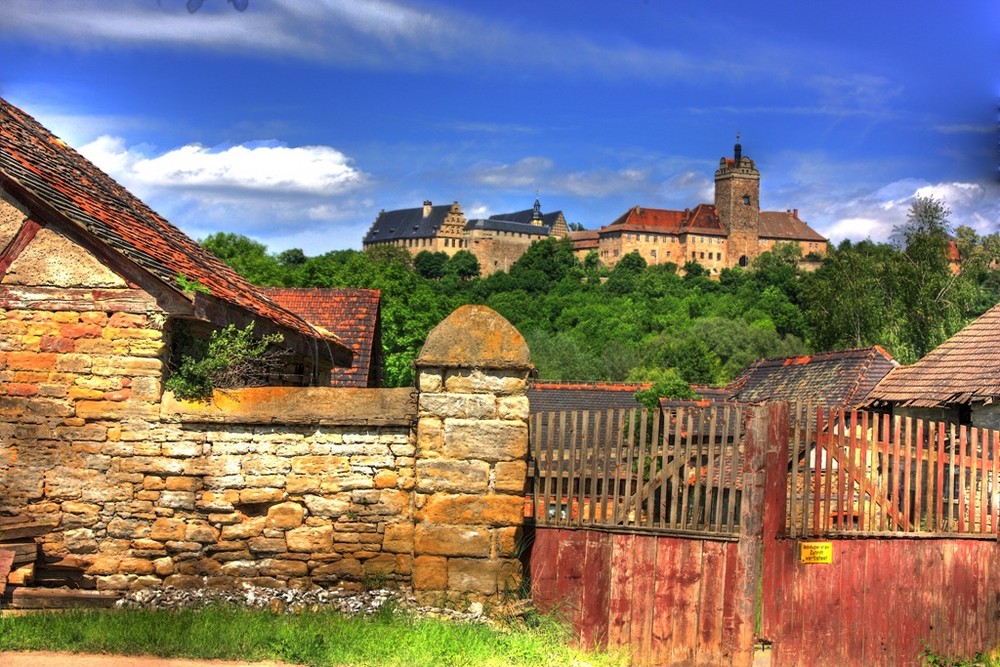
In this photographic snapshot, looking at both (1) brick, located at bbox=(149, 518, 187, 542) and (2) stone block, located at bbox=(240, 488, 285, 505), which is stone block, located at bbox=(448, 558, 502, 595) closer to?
(2) stone block, located at bbox=(240, 488, 285, 505)

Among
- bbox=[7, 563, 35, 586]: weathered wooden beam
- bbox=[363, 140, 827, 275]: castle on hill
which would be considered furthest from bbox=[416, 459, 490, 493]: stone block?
bbox=[363, 140, 827, 275]: castle on hill

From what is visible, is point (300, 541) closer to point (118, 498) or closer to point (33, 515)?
point (118, 498)

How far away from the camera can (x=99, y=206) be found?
10.9 m

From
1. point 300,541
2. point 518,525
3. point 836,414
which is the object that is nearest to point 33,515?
point 300,541

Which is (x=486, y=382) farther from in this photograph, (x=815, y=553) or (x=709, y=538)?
(x=815, y=553)

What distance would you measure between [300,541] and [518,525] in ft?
5.93

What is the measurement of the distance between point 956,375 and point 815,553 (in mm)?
12588

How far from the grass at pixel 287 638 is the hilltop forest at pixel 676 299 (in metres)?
35.7

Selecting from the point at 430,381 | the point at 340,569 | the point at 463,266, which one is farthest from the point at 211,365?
the point at 463,266

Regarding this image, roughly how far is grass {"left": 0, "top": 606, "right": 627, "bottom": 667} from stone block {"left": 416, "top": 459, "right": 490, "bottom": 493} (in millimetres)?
1037

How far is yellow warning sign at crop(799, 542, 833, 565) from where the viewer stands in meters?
8.91

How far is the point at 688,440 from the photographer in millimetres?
8727

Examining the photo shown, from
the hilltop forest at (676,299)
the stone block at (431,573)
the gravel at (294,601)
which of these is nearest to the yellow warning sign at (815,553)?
the gravel at (294,601)

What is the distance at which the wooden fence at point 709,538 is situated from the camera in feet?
28.7
